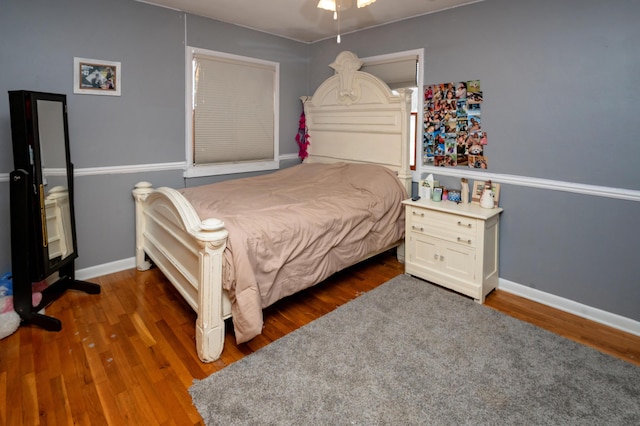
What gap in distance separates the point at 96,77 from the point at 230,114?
130 centimetres

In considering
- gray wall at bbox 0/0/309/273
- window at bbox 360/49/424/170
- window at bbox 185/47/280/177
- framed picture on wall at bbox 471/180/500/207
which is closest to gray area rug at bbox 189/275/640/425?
framed picture on wall at bbox 471/180/500/207

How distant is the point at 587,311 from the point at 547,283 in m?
0.31

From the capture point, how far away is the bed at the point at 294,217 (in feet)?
6.97

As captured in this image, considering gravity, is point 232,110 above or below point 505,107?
above

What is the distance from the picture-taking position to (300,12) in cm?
343

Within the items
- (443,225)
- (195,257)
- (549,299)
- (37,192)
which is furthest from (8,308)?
(549,299)

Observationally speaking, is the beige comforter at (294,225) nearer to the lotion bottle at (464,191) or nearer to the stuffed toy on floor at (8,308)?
the lotion bottle at (464,191)

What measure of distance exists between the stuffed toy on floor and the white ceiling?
251 cm

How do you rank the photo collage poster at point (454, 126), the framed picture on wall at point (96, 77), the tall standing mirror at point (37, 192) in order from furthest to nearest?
the photo collage poster at point (454, 126) < the framed picture on wall at point (96, 77) < the tall standing mirror at point (37, 192)

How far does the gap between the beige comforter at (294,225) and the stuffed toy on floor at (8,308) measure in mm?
1243

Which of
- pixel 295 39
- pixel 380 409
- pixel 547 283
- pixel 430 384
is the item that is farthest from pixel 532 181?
pixel 295 39

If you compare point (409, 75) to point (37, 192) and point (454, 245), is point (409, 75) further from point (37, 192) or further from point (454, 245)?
point (37, 192)

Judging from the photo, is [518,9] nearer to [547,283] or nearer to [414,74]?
[414,74]

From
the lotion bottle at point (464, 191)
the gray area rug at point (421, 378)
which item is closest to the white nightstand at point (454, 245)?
the lotion bottle at point (464, 191)
